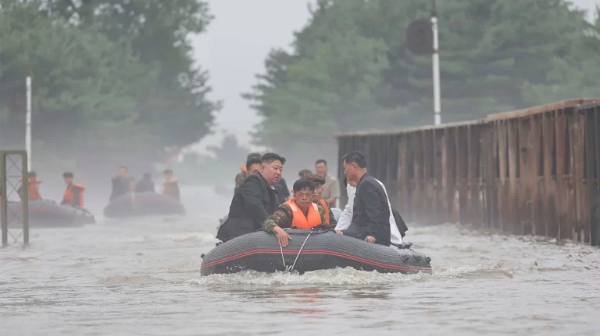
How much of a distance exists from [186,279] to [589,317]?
731 cm

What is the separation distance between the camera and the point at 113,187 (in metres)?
51.0

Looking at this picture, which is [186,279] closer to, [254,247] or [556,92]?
[254,247]

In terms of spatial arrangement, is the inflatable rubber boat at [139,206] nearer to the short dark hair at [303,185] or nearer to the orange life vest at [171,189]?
the orange life vest at [171,189]

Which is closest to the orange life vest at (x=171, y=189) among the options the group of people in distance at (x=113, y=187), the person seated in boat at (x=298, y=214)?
the group of people in distance at (x=113, y=187)

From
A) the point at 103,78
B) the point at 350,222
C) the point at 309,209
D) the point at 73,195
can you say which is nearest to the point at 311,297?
the point at 309,209

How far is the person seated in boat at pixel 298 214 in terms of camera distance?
679 inches

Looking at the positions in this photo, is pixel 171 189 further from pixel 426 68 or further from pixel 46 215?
pixel 426 68

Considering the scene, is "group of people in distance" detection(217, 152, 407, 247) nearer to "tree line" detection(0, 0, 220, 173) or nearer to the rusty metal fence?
the rusty metal fence

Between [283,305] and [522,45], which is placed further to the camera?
[522,45]

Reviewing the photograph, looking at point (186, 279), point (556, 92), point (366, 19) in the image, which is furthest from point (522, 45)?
point (186, 279)

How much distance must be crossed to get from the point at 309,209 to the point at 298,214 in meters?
0.17

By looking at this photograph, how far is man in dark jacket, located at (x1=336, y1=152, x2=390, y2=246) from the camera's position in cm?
1738

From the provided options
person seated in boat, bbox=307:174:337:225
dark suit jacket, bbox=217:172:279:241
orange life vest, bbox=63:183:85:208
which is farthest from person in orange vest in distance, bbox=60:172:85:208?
dark suit jacket, bbox=217:172:279:241

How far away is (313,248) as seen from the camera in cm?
1728
